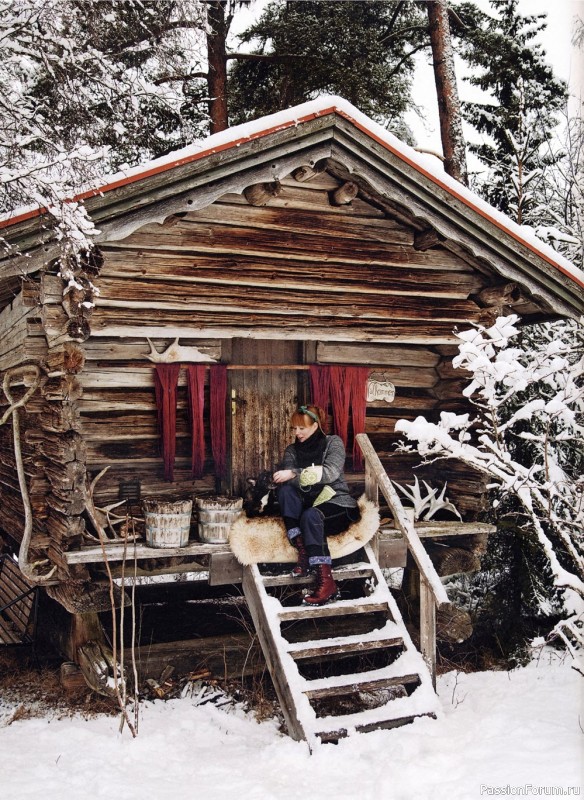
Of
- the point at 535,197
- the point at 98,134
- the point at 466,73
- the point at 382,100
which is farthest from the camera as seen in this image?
the point at 466,73

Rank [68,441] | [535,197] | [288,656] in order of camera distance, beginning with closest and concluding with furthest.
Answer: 1. [288,656]
2. [68,441]
3. [535,197]

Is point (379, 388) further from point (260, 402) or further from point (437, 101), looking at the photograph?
point (437, 101)

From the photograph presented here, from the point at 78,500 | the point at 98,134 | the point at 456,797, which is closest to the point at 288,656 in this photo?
the point at 456,797

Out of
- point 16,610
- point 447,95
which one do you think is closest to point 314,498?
point 16,610

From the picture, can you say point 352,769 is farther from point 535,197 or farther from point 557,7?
point 557,7

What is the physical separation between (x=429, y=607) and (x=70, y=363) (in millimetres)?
3584

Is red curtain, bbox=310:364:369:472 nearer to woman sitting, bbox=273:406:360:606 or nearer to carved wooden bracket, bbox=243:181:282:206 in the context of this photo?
woman sitting, bbox=273:406:360:606

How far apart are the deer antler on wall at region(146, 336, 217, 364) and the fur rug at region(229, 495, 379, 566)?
1799 mm

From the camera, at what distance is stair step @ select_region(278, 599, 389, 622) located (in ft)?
19.4

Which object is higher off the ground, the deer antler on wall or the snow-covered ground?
the deer antler on wall

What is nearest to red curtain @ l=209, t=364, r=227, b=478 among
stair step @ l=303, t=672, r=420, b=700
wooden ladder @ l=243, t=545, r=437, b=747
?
wooden ladder @ l=243, t=545, r=437, b=747

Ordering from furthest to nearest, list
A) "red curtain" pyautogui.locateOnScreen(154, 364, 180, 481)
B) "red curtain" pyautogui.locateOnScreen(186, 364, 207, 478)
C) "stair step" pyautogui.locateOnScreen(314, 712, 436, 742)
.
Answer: "red curtain" pyautogui.locateOnScreen(186, 364, 207, 478) < "red curtain" pyautogui.locateOnScreen(154, 364, 180, 481) < "stair step" pyautogui.locateOnScreen(314, 712, 436, 742)

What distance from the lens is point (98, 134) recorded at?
7766mm

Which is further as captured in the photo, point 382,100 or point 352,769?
point 382,100
